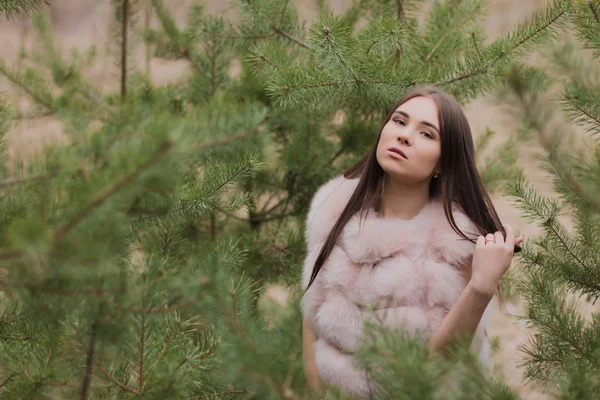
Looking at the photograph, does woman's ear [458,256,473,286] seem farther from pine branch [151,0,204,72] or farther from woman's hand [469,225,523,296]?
pine branch [151,0,204,72]

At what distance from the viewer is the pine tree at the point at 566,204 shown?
668 mm

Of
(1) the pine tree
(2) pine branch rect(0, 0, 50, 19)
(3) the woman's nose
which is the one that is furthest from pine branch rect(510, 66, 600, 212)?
(2) pine branch rect(0, 0, 50, 19)

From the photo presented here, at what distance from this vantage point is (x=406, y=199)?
1.05 meters

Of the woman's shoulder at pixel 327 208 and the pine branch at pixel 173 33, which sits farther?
the pine branch at pixel 173 33

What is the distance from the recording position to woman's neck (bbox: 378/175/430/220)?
3.45ft

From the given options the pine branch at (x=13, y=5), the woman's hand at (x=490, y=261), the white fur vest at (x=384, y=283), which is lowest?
the white fur vest at (x=384, y=283)

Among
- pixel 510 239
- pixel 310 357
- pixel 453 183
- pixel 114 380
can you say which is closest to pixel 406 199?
pixel 453 183

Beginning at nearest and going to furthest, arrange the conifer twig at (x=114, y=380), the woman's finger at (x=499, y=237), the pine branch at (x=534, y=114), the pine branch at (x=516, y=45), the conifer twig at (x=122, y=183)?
the conifer twig at (x=122, y=183) < the pine branch at (x=534, y=114) < the conifer twig at (x=114, y=380) < the woman's finger at (x=499, y=237) < the pine branch at (x=516, y=45)

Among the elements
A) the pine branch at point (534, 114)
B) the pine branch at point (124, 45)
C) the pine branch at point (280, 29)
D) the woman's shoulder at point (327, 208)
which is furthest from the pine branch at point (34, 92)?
the pine branch at point (534, 114)

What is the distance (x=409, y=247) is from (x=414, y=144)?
6.6 inches

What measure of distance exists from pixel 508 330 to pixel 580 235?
1.96 meters

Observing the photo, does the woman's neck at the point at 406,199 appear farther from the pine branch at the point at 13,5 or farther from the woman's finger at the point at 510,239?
the pine branch at the point at 13,5

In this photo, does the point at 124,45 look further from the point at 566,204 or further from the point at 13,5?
the point at 566,204

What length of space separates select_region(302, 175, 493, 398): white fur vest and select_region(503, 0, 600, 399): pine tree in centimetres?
11
